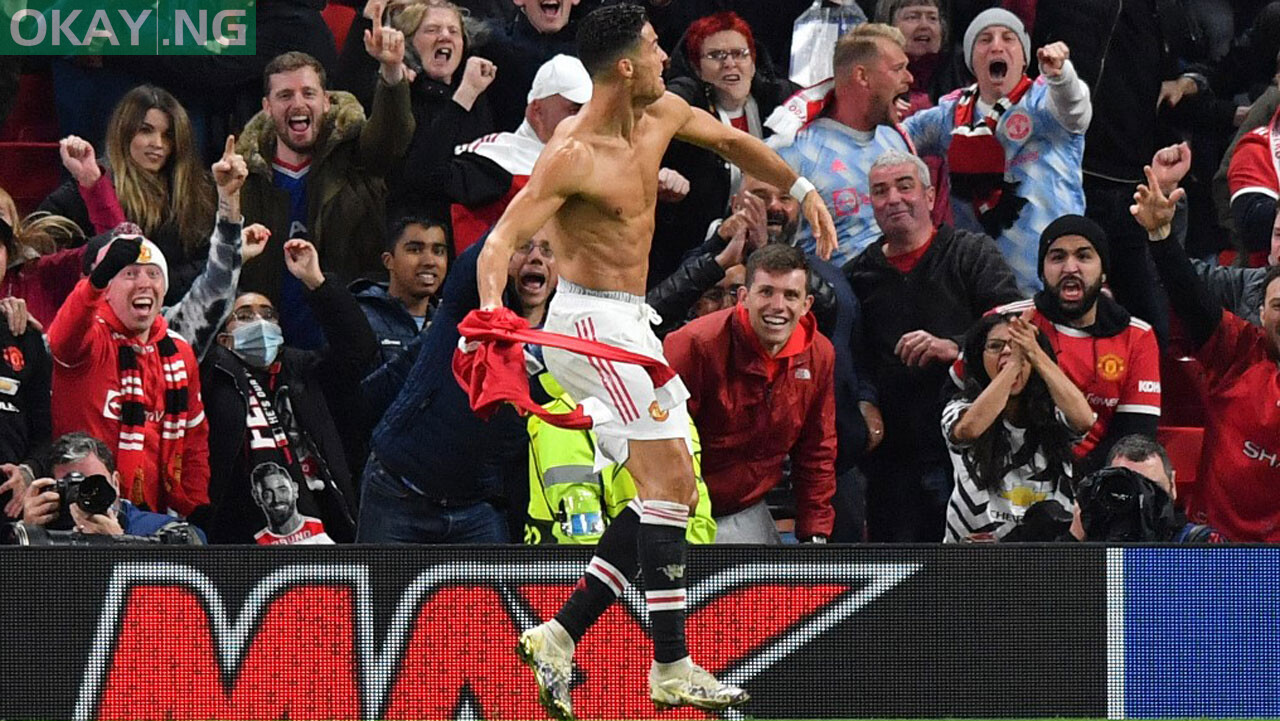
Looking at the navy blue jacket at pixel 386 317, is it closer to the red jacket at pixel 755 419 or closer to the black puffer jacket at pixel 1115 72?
Answer: the red jacket at pixel 755 419

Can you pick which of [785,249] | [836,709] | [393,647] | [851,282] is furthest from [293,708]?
[851,282]

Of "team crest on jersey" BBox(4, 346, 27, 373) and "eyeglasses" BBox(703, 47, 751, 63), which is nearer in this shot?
"team crest on jersey" BBox(4, 346, 27, 373)

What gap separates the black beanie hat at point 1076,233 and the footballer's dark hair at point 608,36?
2.72 metres

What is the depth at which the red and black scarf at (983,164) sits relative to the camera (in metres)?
9.65

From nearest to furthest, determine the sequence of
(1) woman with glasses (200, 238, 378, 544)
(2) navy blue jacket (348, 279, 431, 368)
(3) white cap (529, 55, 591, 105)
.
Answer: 1. (1) woman with glasses (200, 238, 378, 544)
2. (2) navy blue jacket (348, 279, 431, 368)
3. (3) white cap (529, 55, 591, 105)

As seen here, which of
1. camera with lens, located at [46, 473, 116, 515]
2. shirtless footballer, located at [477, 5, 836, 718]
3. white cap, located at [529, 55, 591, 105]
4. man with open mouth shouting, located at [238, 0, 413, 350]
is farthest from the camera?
man with open mouth shouting, located at [238, 0, 413, 350]

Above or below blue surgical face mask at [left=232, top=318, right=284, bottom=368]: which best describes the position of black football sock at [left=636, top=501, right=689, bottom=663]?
below

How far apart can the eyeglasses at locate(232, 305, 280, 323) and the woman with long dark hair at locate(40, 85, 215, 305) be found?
35 cm

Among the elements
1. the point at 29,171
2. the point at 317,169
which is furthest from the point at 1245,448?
the point at 29,171

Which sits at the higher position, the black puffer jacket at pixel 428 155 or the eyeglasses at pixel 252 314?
the black puffer jacket at pixel 428 155

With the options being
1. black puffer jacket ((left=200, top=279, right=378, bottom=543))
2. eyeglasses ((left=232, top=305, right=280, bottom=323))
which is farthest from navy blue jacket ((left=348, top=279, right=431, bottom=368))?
eyeglasses ((left=232, top=305, right=280, bottom=323))

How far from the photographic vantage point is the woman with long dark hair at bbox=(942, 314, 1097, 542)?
8.32m

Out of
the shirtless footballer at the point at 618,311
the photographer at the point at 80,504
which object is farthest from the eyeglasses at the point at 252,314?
the shirtless footballer at the point at 618,311

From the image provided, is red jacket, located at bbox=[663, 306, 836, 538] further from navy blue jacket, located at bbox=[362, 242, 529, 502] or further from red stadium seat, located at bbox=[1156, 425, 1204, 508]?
red stadium seat, located at bbox=[1156, 425, 1204, 508]
